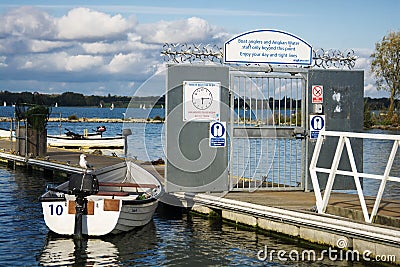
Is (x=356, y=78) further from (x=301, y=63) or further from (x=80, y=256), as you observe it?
(x=80, y=256)

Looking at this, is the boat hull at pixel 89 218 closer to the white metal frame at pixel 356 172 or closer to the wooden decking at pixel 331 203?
the wooden decking at pixel 331 203

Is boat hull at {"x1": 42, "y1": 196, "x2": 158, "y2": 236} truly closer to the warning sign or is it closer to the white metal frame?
the white metal frame

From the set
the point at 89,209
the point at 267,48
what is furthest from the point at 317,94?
the point at 89,209

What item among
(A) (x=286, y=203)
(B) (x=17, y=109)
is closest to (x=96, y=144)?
(B) (x=17, y=109)

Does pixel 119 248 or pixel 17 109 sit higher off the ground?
pixel 17 109

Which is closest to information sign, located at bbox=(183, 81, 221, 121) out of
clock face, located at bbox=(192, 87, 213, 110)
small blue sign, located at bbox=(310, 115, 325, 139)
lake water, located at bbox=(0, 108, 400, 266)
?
clock face, located at bbox=(192, 87, 213, 110)

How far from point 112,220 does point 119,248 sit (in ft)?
2.01

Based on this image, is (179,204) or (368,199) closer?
(368,199)

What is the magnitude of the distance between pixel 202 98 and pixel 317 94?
2933mm

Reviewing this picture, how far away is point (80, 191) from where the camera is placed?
13398mm

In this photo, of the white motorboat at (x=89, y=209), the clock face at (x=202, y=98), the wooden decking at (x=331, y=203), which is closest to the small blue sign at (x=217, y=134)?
the clock face at (x=202, y=98)

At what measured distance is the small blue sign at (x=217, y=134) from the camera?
16.0 metres

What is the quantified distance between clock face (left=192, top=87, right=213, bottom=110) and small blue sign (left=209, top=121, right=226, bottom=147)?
453 millimetres

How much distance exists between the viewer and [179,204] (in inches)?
667
